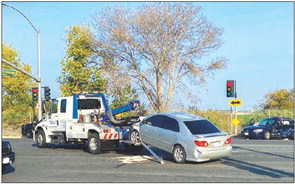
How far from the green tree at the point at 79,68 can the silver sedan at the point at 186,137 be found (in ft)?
70.3

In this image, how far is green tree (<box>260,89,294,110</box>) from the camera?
61.6 meters

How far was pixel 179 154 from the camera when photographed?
14102mm

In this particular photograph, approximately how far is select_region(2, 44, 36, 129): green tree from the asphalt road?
85.8ft

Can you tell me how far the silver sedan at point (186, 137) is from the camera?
13.6 meters

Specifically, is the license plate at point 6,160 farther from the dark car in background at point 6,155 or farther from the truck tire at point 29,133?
the truck tire at point 29,133

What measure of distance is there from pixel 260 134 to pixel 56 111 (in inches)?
556

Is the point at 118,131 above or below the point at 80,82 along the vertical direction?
below

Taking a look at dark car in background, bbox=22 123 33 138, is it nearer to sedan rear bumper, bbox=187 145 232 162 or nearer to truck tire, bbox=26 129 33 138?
truck tire, bbox=26 129 33 138

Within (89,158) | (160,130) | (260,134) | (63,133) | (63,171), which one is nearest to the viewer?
(63,171)

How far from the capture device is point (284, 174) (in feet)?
39.0

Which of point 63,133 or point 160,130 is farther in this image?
point 63,133

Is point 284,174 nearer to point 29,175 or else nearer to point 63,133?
point 29,175

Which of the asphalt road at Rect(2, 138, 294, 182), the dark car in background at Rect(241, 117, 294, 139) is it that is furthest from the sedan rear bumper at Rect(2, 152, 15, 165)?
the dark car in background at Rect(241, 117, 294, 139)

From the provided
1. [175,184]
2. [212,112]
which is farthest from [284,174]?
[212,112]
